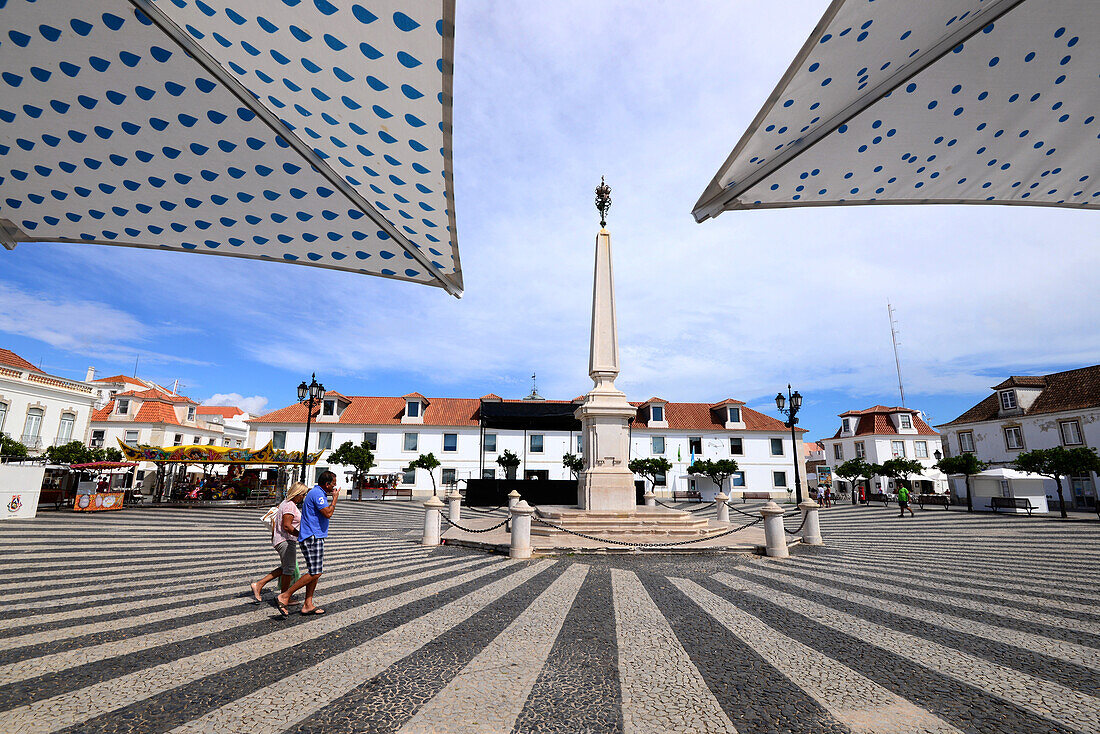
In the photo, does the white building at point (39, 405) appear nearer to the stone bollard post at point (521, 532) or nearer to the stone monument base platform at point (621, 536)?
the stone monument base platform at point (621, 536)

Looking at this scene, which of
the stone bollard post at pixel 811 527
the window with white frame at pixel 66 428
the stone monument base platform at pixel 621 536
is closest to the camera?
the stone monument base platform at pixel 621 536

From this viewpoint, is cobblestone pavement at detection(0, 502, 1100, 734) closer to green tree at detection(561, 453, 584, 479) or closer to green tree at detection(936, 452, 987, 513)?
green tree at detection(936, 452, 987, 513)

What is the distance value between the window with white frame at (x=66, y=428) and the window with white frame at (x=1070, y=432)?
201 feet

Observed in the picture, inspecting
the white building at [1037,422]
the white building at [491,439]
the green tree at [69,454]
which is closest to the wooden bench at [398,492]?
the white building at [491,439]

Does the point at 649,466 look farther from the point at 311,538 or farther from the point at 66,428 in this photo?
the point at 66,428

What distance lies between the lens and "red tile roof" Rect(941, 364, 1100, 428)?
29.5 meters

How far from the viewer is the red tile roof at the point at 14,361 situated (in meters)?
27.4

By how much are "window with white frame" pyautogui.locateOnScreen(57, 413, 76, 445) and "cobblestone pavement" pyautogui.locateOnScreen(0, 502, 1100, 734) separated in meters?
28.3

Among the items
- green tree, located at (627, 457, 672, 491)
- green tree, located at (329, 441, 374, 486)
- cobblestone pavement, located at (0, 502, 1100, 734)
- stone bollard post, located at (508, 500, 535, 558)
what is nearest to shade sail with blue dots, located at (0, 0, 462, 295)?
cobblestone pavement, located at (0, 502, 1100, 734)

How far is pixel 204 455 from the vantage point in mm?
23266

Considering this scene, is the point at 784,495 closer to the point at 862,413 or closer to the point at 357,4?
the point at 862,413

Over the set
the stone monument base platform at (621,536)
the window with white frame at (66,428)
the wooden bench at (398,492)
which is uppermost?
the window with white frame at (66,428)

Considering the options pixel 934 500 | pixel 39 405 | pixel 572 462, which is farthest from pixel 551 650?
pixel 39 405

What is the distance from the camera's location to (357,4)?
283 cm
